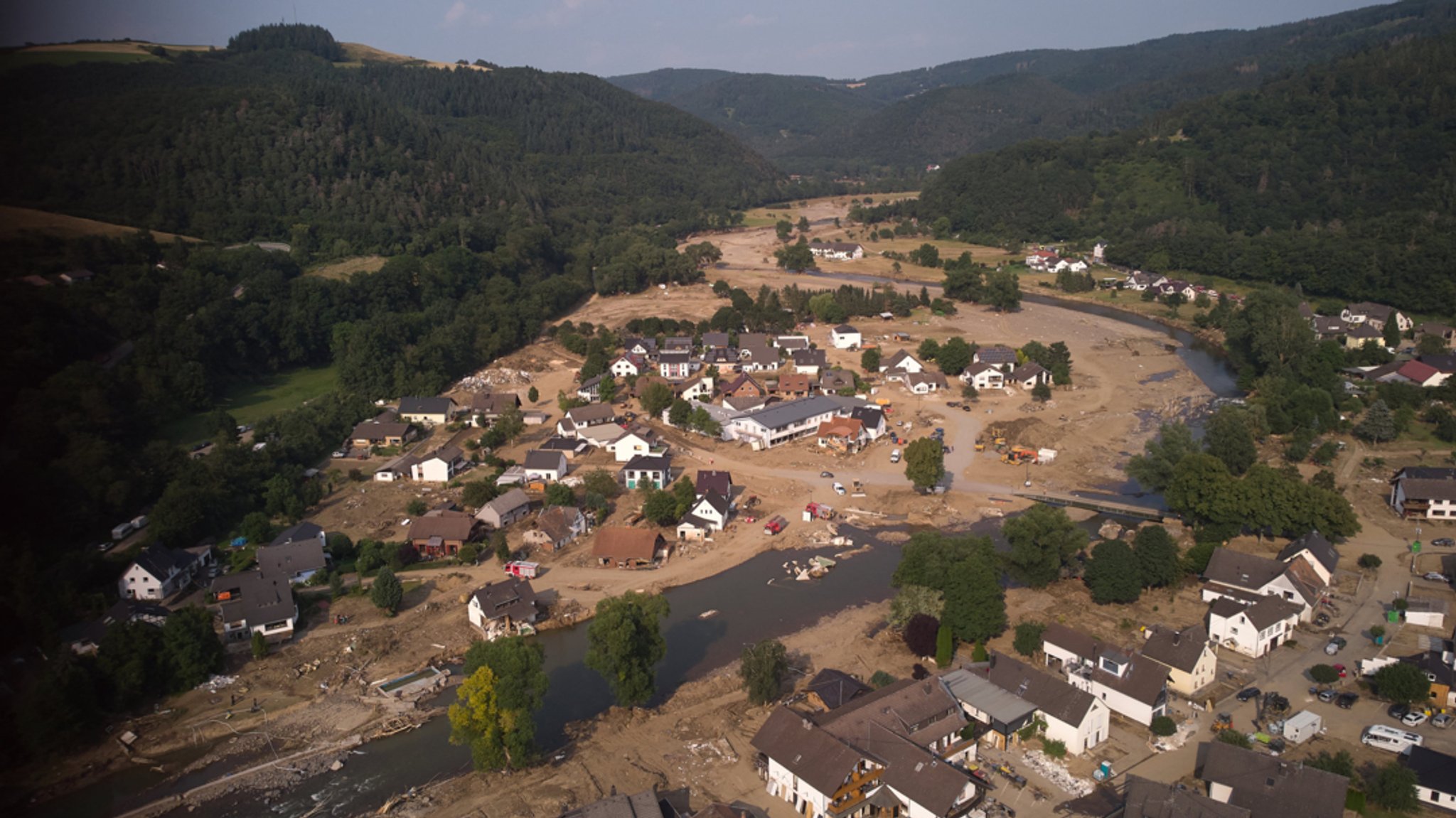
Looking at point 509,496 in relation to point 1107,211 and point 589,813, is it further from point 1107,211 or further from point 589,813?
point 1107,211

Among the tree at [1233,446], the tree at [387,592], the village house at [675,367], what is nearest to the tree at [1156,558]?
A: the tree at [1233,446]

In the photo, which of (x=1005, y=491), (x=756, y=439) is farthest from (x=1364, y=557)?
(x=756, y=439)

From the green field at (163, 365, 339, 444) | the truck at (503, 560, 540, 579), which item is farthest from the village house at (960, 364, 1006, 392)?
the green field at (163, 365, 339, 444)

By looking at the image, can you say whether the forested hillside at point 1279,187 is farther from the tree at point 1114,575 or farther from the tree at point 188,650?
the tree at point 188,650

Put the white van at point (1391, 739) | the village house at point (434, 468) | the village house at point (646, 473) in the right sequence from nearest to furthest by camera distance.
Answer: the white van at point (1391, 739) → the village house at point (646, 473) → the village house at point (434, 468)

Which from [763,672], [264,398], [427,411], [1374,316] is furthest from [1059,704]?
[1374,316]

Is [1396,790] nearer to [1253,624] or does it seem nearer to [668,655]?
[1253,624]

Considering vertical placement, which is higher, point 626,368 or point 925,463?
point 626,368
